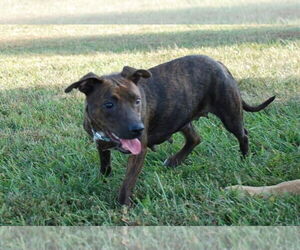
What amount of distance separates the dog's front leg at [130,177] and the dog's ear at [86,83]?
0.62 meters

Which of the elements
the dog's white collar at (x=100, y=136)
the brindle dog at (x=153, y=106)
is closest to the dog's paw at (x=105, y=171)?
the brindle dog at (x=153, y=106)

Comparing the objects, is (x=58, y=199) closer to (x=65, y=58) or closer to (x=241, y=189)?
(x=241, y=189)

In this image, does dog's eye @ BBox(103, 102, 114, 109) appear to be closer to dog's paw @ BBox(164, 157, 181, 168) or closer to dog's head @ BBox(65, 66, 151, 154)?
dog's head @ BBox(65, 66, 151, 154)

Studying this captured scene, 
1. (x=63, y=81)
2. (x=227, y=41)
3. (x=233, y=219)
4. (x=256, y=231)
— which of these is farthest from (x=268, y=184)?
(x=227, y=41)

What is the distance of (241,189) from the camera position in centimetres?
422

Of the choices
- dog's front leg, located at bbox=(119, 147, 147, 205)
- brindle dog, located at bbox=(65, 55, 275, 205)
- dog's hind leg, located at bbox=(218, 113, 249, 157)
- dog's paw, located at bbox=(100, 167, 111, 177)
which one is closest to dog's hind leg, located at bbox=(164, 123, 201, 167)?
brindle dog, located at bbox=(65, 55, 275, 205)

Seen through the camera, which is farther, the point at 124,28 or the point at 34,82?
the point at 124,28

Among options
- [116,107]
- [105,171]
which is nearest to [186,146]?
[105,171]

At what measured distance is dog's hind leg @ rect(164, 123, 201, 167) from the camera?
5070 mm

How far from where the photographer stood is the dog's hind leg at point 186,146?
5070mm

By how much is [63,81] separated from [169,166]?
13.4 ft

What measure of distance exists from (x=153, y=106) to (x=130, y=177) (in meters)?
0.71

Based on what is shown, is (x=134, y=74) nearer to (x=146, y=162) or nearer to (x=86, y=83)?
(x=86, y=83)

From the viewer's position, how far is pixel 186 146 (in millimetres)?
5277
